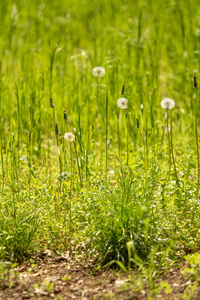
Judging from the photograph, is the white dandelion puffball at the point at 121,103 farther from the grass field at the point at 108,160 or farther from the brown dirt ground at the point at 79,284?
the brown dirt ground at the point at 79,284

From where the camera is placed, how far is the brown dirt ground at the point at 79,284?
193 cm

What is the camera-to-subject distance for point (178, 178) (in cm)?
279

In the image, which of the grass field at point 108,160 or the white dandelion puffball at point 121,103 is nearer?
the grass field at point 108,160

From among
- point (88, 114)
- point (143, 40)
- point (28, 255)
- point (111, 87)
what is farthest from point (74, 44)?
point (28, 255)

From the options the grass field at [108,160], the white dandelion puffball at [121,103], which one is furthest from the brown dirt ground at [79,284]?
the white dandelion puffball at [121,103]

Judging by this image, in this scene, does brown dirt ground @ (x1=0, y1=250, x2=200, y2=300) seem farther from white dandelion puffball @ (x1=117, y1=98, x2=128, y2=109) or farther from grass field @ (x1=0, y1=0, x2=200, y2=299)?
white dandelion puffball @ (x1=117, y1=98, x2=128, y2=109)

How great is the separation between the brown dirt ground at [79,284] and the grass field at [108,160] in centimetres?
8

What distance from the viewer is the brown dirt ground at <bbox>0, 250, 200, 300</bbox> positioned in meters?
1.93

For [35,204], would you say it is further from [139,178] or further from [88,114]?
[88,114]

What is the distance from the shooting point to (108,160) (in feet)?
12.1

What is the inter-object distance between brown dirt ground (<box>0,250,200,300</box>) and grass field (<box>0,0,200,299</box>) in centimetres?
8

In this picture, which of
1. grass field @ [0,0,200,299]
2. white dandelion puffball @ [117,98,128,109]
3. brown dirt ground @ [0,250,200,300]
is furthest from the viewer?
white dandelion puffball @ [117,98,128,109]

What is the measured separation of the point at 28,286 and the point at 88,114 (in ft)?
6.34

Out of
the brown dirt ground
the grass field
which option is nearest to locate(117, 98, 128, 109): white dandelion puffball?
the grass field
